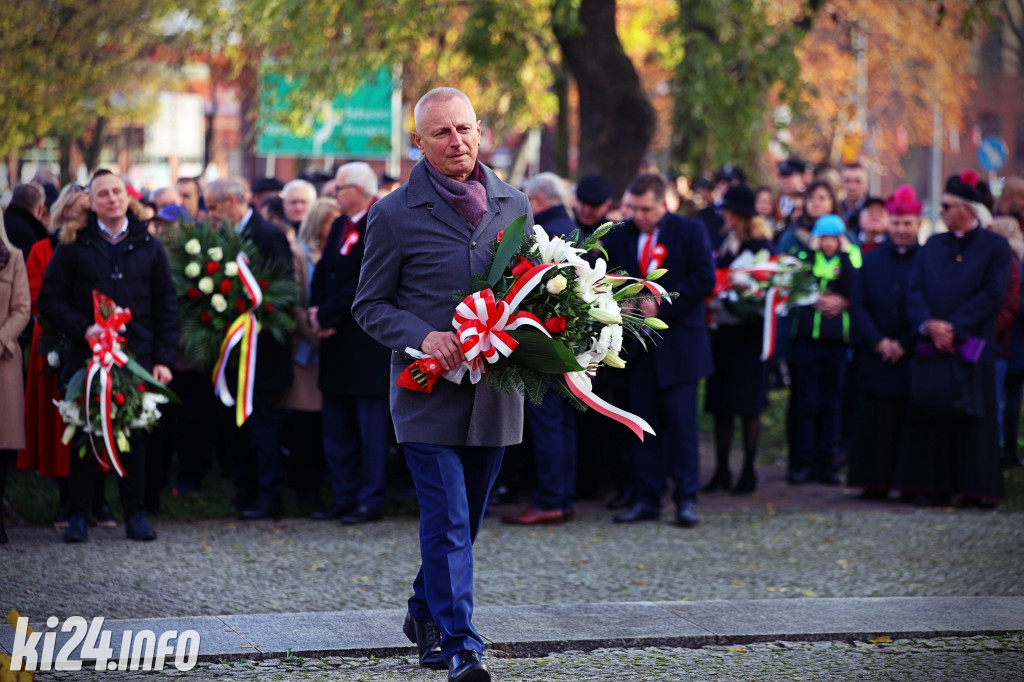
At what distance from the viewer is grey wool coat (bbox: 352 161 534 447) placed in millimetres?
5133

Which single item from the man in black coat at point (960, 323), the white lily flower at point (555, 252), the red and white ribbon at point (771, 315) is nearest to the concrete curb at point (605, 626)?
the white lily flower at point (555, 252)

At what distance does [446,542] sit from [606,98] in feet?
33.5

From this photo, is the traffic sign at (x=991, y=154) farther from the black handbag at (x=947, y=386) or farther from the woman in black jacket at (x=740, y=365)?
the black handbag at (x=947, y=386)

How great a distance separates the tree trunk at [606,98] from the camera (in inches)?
567

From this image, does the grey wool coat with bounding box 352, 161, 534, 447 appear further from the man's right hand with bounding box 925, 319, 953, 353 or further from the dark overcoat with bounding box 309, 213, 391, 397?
the man's right hand with bounding box 925, 319, 953, 353

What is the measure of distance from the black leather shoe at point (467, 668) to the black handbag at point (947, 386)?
5.46 m

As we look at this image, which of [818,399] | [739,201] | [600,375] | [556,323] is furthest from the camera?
[818,399]

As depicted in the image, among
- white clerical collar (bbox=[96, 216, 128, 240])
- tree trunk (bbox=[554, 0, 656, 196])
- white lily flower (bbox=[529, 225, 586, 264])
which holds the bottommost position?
white lily flower (bbox=[529, 225, 586, 264])

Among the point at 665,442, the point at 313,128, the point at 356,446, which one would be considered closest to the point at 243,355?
the point at 356,446

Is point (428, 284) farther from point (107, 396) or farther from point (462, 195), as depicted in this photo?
point (107, 396)

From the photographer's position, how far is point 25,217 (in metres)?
9.77

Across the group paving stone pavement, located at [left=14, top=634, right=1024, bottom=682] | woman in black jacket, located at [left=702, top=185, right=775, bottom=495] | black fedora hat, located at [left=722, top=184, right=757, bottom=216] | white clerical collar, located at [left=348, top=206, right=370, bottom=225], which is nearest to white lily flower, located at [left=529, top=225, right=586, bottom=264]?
paving stone pavement, located at [left=14, top=634, right=1024, bottom=682]

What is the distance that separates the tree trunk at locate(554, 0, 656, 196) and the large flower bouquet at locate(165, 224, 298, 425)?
634 centimetres

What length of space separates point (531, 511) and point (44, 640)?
4.05m
